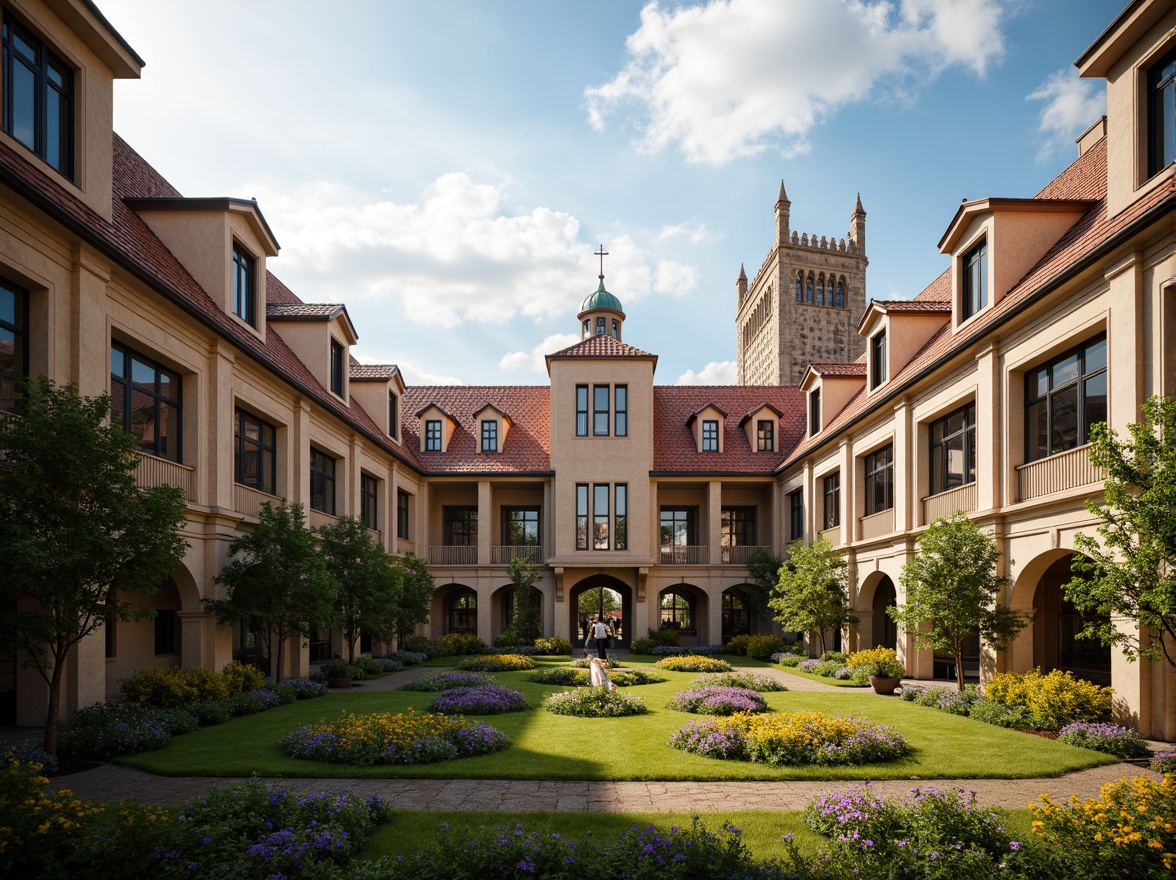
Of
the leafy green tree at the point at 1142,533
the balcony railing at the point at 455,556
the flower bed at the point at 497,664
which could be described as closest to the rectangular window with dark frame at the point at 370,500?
the balcony railing at the point at 455,556

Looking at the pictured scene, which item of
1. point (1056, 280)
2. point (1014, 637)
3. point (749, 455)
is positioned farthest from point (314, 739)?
point (749, 455)

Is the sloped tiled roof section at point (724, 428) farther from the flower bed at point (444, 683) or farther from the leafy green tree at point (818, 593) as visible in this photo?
the flower bed at point (444, 683)

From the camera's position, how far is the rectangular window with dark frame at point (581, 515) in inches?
1490

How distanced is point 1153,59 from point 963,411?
9.20m

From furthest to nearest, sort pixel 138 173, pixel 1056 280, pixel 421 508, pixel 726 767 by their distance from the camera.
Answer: pixel 421 508 < pixel 138 173 < pixel 1056 280 < pixel 726 767

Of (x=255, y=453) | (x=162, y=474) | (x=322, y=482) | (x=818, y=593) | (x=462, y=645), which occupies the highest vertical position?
(x=255, y=453)

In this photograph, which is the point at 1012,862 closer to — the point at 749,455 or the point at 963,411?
the point at 963,411

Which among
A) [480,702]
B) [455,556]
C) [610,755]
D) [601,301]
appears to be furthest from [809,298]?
[610,755]

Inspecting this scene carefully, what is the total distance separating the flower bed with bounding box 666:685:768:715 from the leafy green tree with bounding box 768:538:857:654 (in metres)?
9.85

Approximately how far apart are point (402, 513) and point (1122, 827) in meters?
33.3

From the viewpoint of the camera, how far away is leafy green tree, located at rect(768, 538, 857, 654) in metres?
28.3

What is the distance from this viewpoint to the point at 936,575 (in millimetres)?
18453

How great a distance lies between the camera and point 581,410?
3856 centimetres

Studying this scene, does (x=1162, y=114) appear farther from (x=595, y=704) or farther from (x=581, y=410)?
(x=581, y=410)
